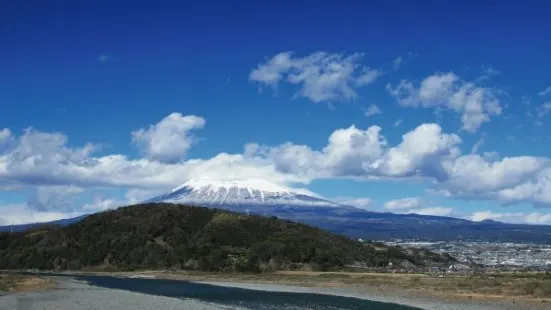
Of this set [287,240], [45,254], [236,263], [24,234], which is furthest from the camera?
[24,234]

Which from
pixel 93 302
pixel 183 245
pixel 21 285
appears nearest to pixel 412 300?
pixel 93 302

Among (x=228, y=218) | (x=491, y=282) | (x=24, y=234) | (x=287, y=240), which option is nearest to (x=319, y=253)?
(x=287, y=240)

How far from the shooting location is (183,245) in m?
161

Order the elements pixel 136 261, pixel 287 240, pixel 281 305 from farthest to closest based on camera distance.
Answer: pixel 136 261, pixel 287 240, pixel 281 305

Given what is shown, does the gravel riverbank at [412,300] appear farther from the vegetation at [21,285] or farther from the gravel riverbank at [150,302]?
the vegetation at [21,285]

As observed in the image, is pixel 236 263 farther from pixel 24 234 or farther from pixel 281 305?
pixel 24 234

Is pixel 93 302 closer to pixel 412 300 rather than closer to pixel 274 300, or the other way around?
pixel 274 300

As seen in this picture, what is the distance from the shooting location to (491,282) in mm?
81500

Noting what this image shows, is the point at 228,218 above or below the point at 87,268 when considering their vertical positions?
above

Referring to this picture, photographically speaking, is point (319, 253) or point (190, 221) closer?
point (319, 253)

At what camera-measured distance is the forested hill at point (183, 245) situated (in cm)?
13938

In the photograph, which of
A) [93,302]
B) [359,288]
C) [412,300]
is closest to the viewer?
[93,302]

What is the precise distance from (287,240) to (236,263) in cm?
1998

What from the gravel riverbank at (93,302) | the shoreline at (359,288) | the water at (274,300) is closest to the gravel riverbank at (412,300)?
the shoreline at (359,288)
